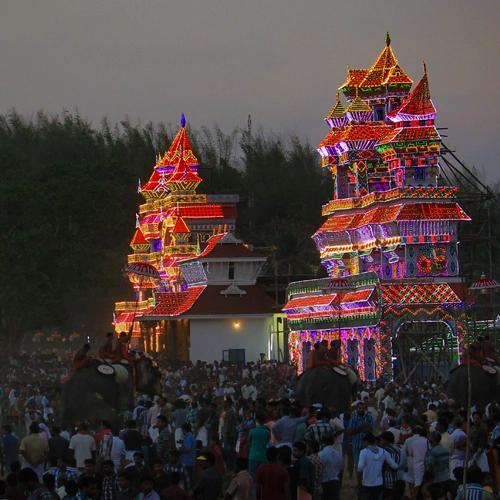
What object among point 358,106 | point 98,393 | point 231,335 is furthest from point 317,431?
point 231,335

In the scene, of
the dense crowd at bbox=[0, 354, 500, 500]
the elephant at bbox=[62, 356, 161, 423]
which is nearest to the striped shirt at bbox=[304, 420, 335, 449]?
the dense crowd at bbox=[0, 354, 500, 500]

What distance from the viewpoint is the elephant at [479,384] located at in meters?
30.5

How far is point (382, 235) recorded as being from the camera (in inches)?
2122

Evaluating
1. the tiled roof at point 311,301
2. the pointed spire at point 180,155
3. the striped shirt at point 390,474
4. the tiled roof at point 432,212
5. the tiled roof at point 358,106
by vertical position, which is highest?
the pointed spire at point 180,155

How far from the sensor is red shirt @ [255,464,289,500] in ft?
59.1

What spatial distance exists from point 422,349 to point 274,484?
33462mm

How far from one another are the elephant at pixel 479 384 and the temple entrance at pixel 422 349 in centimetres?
1828

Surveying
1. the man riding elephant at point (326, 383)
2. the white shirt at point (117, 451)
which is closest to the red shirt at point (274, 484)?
the white shirt at point (117, 451)

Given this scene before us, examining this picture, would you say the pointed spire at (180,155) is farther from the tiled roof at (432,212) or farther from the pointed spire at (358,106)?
the tiled roof at (432,212)

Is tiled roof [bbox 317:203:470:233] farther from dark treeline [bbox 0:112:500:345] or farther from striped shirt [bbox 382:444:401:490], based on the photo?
striped shirt [bbox 382:444:401:490]

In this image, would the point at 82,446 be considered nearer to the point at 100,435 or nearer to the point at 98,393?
the point at 100,435

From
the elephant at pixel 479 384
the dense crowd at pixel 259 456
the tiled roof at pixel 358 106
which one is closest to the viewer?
the dense crowd at pixel 259 456

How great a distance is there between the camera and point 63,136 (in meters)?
119

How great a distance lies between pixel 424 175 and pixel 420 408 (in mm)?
23039
